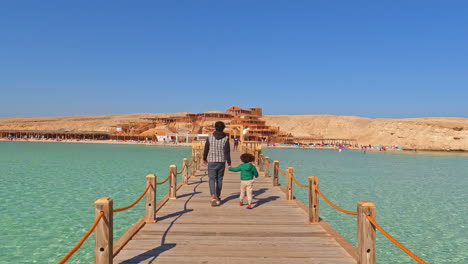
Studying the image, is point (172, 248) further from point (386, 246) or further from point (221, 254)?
point (386, 246)

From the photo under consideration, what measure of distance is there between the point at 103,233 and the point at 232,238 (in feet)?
7.82

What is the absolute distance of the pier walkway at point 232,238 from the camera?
464cm

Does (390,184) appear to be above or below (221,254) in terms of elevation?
below

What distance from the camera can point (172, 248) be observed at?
16.3 ft

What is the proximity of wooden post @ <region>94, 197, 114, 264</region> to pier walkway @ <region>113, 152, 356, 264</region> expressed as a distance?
0.55 m

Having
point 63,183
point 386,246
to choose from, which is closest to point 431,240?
point 386,246

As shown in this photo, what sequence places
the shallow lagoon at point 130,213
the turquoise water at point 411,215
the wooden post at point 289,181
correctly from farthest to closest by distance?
the wooden post at point 289,181
the turquoise water at point 411,215
the shallow lagoon at point 130,213

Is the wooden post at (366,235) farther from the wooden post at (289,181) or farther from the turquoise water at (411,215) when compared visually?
the wooden post at (289,181)

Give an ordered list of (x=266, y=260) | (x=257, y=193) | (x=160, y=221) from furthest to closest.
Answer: (x=257, y=193) < (x=160, y=221) < (x=266, y=260)

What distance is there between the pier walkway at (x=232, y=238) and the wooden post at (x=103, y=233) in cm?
55

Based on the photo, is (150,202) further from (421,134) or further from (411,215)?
(421,134)

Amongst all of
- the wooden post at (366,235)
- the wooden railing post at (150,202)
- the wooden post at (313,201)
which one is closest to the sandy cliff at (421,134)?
the wooden post at (313,201)

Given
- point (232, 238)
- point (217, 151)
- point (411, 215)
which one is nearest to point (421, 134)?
point (411, 215)

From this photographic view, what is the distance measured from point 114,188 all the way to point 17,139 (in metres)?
98.5
